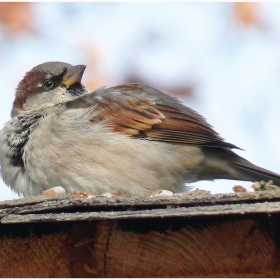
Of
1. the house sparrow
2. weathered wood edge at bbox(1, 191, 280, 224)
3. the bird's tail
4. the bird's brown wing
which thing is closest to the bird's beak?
the house sparrow

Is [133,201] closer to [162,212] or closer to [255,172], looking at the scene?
[162,212]

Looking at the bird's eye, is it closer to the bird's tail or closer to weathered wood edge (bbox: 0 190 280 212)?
the bird's tail

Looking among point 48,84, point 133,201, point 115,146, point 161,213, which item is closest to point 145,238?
point 133,201

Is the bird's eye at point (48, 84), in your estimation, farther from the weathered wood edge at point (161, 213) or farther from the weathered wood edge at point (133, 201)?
the weathered wood edge at point (161, 213)

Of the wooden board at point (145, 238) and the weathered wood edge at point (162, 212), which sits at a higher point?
the weathered wood edge at point (162, 212)

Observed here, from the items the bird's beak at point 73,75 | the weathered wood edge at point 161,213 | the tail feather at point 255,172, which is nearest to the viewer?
the weathered wood edge at point 161,213

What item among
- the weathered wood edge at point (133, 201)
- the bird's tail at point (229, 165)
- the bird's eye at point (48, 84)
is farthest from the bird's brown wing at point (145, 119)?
the weathered wood edge at point (133, 201)
